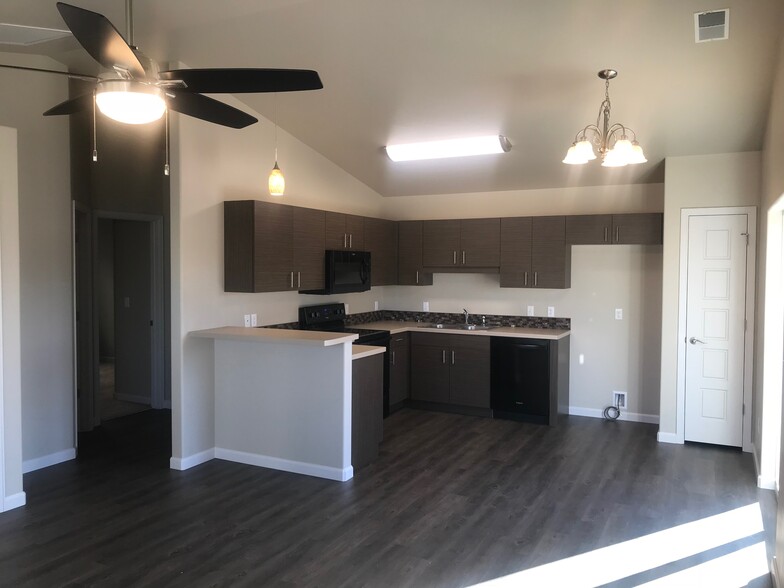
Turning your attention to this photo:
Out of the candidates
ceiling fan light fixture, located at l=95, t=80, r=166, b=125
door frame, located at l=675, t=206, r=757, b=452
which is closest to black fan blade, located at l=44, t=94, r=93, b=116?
ceiling fan light fixture, located at l=95, t=80, r=166, b=125

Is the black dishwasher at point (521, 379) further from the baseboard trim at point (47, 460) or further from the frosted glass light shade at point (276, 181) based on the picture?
the baseboard trim at point (47, 460)

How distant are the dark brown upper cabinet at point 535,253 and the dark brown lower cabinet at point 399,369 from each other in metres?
1.21

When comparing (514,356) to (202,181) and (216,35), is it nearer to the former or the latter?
(202,181)

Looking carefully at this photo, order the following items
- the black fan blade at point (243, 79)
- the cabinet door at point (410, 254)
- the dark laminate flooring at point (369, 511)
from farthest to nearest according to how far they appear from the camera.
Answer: the cabinet door at point (410, 254), the dark laminate flooring at point (369, 511), the black fan blade at point (243, 79)

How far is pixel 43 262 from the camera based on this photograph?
Result: 4.59 m

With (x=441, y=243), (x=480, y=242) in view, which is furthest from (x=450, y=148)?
(x=441, y=243)

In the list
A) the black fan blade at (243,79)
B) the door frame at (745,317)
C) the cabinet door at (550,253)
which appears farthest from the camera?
the cabinet door at (550,253)

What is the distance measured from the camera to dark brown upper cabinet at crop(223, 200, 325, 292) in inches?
188

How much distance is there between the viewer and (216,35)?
4035 mm

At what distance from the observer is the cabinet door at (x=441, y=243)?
6.52 m

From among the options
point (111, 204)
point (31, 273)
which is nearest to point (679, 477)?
point (31, 273)

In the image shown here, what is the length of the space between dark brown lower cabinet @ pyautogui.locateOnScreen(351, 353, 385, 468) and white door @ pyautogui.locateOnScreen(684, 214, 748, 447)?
8.82 feet

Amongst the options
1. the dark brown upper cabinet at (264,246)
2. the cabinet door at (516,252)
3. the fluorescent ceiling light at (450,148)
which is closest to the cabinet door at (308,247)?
the dark brown upper cabinet at (264,246)

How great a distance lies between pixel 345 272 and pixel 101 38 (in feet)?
12.7
